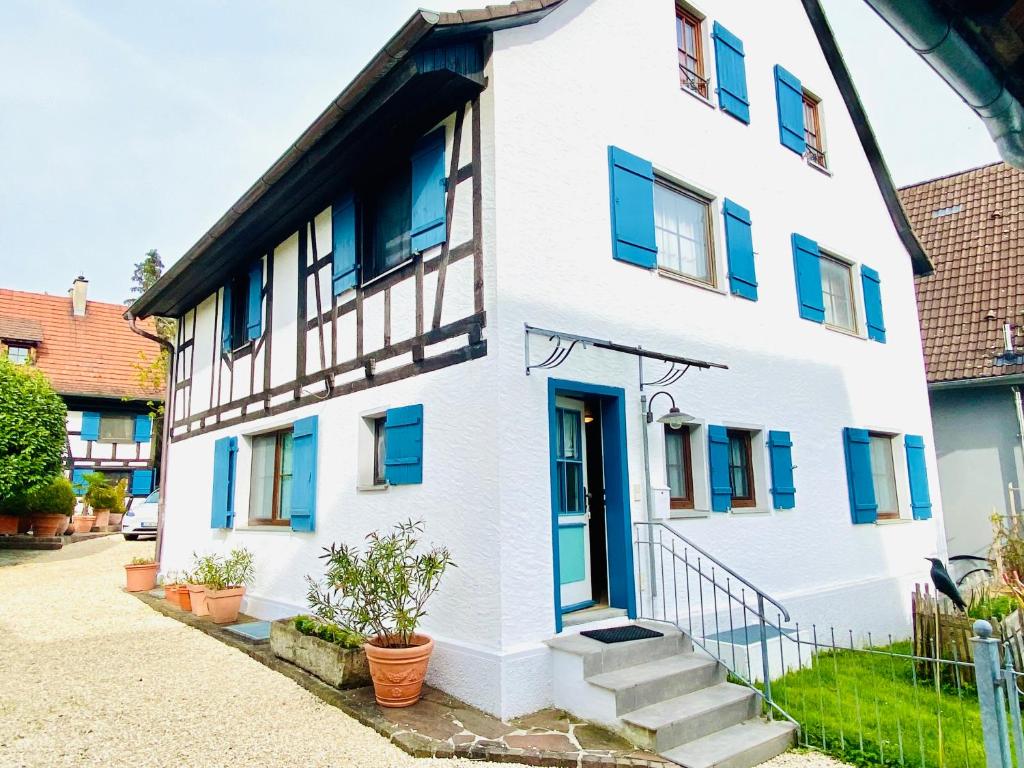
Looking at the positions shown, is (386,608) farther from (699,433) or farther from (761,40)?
(761,40)

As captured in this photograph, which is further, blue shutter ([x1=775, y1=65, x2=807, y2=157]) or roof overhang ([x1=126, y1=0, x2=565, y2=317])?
blue shutter ([x1=775, y1=65, x2=807, y2=157])

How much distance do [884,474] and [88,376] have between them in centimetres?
2274

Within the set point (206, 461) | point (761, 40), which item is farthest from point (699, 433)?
point (206, 461)

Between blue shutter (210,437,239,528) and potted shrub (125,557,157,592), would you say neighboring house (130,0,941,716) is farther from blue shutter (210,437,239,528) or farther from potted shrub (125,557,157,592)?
potted shrub (125,557,157,592)

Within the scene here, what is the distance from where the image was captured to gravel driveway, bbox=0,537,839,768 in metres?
4.14

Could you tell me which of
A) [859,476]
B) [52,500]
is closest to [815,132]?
[859,476]

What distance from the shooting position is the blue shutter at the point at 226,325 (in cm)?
982

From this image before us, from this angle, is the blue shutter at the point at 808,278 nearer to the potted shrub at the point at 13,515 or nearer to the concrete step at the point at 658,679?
the concrete step at the point at 658,679

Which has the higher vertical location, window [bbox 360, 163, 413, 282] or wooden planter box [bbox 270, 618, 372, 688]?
window [bbox 360, 163, 413, 282]

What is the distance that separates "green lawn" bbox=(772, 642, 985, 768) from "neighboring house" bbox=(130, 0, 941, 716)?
3.89ft

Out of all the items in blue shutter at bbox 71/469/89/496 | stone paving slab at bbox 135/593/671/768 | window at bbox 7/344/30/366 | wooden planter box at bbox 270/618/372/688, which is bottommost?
stone paving slab at bbox 135/593/671/768

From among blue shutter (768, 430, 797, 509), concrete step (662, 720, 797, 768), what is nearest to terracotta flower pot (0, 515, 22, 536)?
blue shutter (768, 430, 797, 509)

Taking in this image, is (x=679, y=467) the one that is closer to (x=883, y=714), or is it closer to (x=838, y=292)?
(x=883, y=714)

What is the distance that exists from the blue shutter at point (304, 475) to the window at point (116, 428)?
17716mm
